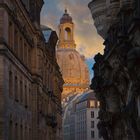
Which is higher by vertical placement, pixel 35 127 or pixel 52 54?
pixel 52 54

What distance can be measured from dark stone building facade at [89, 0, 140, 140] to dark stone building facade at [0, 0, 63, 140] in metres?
7.70

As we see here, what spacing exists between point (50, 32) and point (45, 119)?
706 inches

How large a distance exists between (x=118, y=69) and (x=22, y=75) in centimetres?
2597

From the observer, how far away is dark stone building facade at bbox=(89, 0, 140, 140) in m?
26.9

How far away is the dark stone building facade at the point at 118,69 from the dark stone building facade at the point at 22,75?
7695 millimetres

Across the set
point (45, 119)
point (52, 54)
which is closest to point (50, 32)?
point (52, 54)

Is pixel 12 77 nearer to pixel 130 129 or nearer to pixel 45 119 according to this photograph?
pixel 130 129

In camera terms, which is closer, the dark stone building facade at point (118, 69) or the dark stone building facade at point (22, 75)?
the dark stone building facade at point (118, 69)

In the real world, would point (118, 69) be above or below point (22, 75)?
below

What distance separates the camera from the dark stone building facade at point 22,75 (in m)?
46.9

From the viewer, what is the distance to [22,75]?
5744cm

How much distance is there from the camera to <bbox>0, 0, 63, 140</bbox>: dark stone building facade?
46.9 m

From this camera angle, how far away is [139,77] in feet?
83.5

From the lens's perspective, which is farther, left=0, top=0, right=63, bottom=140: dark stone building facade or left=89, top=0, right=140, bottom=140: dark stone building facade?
left=0, top=0, right=63, bottom=140: dark stone building facade
